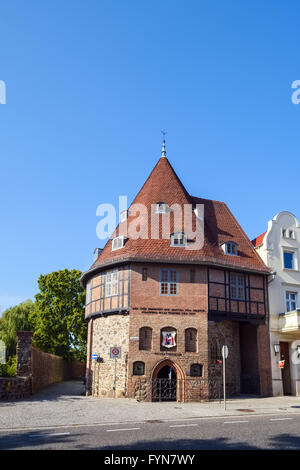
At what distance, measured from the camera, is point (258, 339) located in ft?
88.2

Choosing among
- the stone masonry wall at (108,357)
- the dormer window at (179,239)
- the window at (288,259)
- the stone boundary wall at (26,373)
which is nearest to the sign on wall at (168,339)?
the stone masonry wall at (108,357)

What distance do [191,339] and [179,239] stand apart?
6019mm

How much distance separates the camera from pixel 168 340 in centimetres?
2433

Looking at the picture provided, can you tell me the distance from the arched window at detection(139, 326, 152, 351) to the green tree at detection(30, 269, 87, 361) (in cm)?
1777

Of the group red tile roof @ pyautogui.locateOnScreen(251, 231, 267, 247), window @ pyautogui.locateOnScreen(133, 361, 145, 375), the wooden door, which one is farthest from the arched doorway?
red tile roof @ pyautogui.locateOnScreen(251, 231, 267, 247)

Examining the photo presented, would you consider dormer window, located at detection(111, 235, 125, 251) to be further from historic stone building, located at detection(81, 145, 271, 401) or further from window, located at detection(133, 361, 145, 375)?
window, located at detection(133, 361, 145, 375)

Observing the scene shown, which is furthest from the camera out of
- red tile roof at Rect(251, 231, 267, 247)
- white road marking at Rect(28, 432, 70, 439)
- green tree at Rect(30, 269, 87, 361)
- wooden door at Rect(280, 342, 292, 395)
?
green tree at Rect(30, 269, 87, 361)

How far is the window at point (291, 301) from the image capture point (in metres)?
28.5

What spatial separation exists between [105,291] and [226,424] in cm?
1481

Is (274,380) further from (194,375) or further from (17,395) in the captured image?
(17,395)

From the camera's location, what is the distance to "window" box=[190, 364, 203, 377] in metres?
24.1

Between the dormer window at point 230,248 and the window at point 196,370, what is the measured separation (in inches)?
290

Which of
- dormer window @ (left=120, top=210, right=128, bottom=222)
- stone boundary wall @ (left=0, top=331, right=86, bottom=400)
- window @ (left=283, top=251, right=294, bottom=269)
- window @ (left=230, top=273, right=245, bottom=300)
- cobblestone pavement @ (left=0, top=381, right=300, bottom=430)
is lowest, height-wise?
cobblestone pavement @ (left=0, top=381, right=300, bottom=430)

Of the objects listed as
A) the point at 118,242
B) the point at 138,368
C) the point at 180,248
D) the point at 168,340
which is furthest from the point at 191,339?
the point at 118,242
